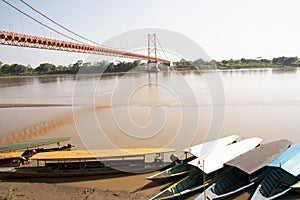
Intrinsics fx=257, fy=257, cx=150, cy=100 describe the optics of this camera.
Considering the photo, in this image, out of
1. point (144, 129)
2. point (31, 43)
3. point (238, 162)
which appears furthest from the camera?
point (31, 43)

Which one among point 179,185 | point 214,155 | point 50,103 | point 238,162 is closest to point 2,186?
point 179,185

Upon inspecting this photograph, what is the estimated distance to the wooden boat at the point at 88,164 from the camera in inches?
229

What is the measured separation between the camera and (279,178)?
4918mm

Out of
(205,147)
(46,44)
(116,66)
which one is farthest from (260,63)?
(205,147)

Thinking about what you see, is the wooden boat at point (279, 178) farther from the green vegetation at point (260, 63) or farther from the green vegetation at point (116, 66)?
the green vegetation at point (260, 63)

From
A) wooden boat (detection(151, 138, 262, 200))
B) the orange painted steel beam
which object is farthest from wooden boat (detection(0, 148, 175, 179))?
the orange painted steel beam

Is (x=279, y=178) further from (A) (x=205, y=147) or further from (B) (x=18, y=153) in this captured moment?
(B) (x=18, y=153)

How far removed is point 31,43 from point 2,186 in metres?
11.7

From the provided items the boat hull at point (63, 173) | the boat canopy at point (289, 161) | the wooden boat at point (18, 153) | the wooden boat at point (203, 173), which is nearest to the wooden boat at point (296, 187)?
the boat canopy at point (289, 161)

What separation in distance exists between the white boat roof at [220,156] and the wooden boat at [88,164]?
1.07 meters

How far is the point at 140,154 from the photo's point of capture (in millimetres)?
5961

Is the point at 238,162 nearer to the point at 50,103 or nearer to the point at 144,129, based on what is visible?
the point at 144,129

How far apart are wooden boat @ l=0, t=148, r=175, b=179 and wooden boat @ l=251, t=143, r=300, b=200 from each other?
2198mm

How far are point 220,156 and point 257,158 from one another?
0.75 metres
